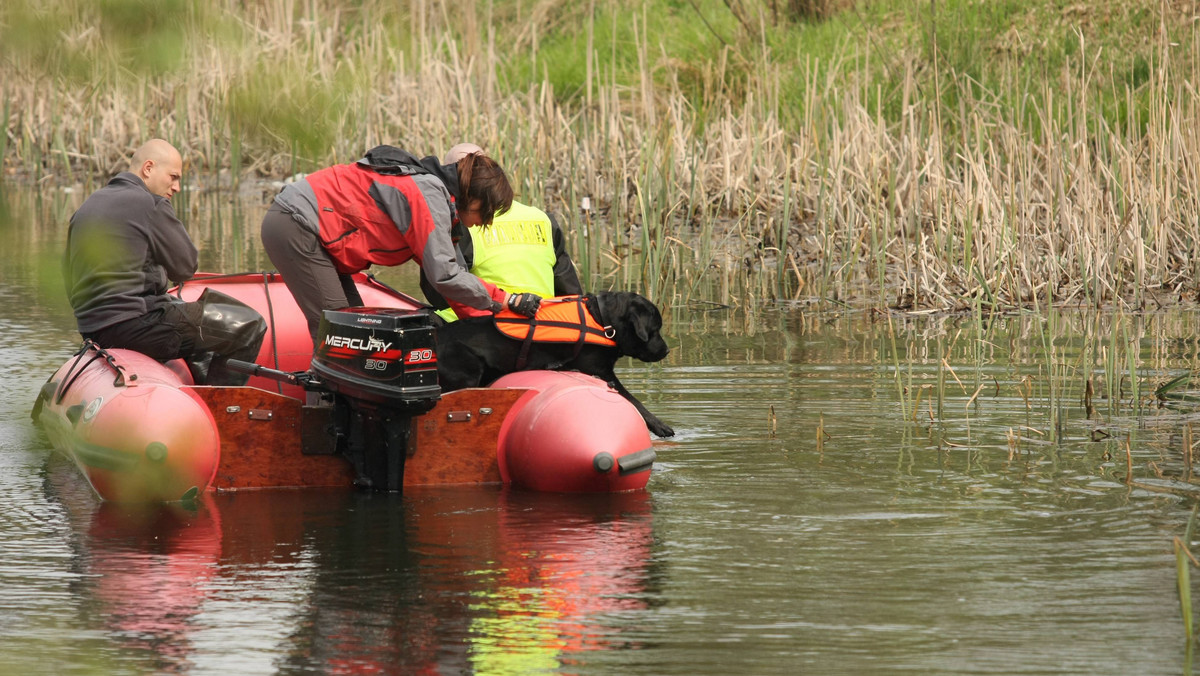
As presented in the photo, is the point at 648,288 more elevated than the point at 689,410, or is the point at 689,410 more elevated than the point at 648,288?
the point at 648,288

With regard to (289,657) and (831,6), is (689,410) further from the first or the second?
(831,6)

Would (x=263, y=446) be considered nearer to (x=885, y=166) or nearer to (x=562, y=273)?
(x=562, y=273)

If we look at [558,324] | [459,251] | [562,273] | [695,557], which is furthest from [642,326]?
[695,557]

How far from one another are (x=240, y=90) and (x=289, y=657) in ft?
7.37

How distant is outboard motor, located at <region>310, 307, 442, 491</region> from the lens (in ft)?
18.6

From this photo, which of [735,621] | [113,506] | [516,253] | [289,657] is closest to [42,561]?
[113,506]

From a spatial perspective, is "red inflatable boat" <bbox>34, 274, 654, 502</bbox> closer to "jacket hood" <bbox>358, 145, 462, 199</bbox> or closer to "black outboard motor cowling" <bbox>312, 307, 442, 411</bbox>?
"black outboard motor cowling" <bbox>312, 307, 442, 411</bbox>

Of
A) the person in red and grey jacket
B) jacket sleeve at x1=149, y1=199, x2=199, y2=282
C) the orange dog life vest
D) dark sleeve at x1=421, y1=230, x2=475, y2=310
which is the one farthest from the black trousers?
the orange dog life vest

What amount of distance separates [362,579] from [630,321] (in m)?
2.27

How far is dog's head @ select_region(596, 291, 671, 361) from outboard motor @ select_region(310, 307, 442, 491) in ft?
3.17

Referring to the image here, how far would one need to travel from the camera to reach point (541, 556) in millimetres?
4809

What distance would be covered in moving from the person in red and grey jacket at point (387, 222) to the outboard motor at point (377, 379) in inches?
17.6

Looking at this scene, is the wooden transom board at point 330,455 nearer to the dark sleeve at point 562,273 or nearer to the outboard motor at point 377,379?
the outboard motor at point 377,379

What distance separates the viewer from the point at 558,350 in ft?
21.2
